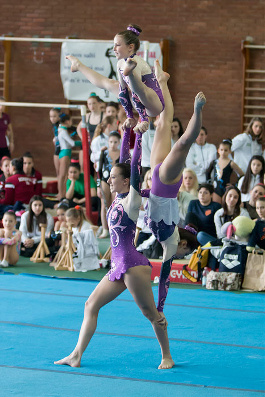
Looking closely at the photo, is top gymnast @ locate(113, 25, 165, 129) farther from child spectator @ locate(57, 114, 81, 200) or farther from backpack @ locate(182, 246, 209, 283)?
child spectator @ locate(57, 114, 81, 200)

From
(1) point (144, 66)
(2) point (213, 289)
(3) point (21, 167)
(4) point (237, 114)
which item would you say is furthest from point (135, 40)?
(4) point (237, 114)

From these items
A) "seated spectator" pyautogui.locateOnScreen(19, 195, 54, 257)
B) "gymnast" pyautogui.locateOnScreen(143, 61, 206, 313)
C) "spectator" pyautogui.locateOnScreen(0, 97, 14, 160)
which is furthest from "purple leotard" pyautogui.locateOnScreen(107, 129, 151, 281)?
"spectator" pyautogui.locateOnScreen(0, 97, 14, 160)

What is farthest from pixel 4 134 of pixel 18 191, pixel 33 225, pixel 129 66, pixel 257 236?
pixel 129 66

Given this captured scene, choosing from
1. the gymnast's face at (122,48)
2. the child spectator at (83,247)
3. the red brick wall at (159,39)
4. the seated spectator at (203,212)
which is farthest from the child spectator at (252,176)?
the gymnast's face at (122,48)

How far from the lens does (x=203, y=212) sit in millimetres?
7383

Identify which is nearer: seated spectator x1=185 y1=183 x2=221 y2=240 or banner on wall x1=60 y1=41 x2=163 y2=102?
seated spectator x1=185 y1=183 x2=221 y2=240

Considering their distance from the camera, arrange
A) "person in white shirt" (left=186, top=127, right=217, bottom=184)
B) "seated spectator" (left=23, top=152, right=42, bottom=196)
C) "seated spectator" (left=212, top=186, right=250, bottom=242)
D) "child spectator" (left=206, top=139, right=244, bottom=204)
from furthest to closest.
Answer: "person in white shirt" (left=186, top=127, right=217, bottom=184) → "seated spectator" (left=23, top=152, right=42, bottom=196) → "child spectator" (left=206, top=139, right=244, bottom=204) → "seated spectator" (left=212, top=186, right=250, bottom=242)

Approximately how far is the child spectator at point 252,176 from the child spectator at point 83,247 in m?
1.95

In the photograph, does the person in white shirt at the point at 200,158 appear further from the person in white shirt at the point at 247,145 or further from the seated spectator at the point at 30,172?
the seated spectator at the point at 30,172

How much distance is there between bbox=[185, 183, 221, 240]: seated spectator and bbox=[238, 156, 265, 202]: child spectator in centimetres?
83

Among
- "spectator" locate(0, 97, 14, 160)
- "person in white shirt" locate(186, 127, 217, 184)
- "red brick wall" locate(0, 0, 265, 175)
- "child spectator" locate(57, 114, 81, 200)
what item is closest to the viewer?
"person in white shirt" locate(186, 127, 217, 184)

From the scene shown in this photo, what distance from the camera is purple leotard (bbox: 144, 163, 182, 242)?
4.20 m

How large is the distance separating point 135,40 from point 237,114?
7718mm

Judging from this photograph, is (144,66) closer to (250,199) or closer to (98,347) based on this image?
(98,347)
